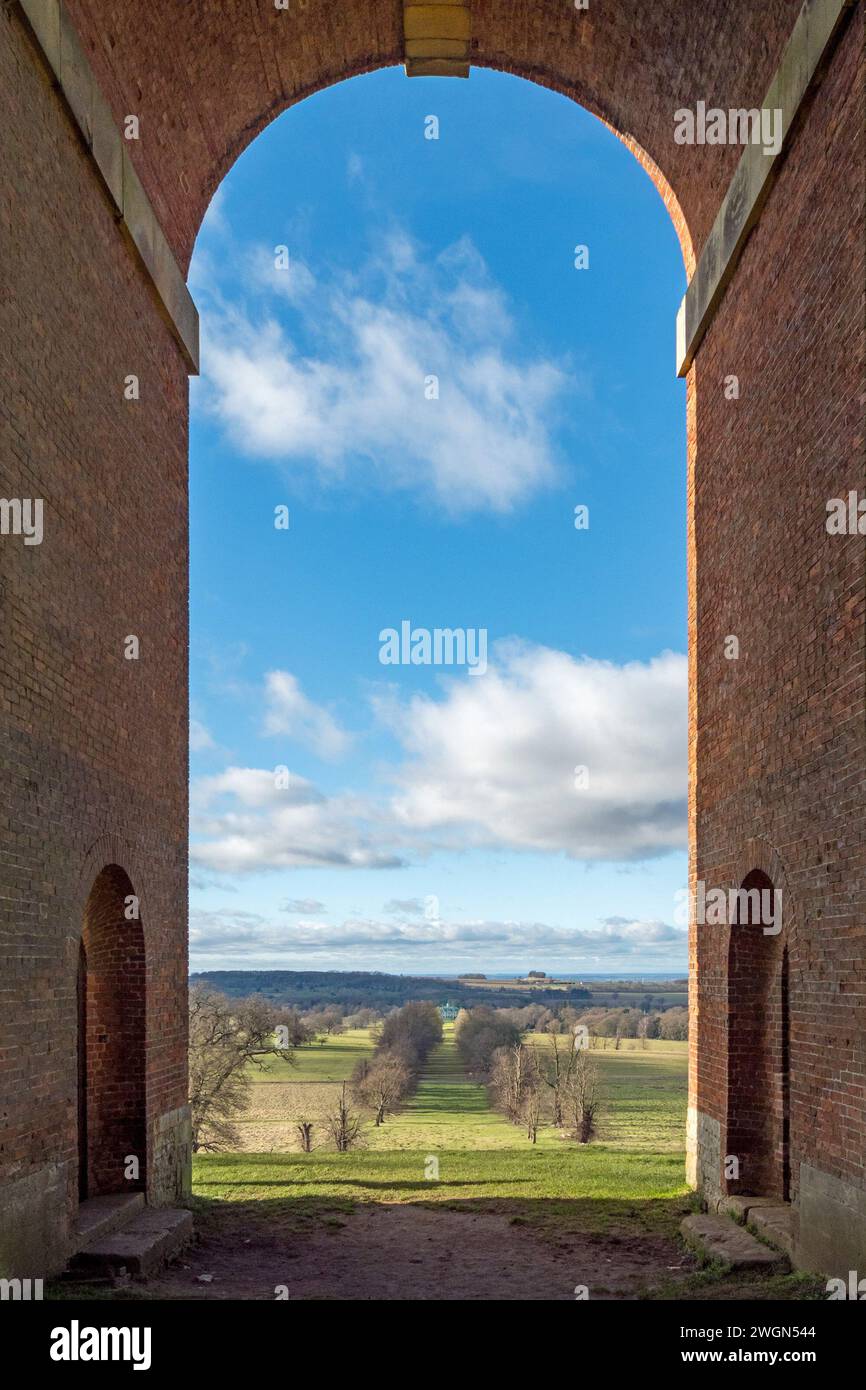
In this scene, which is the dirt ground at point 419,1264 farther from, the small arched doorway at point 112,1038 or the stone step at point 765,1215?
the small arched doorway at point 112,1038

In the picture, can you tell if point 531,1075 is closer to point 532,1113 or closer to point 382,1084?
point 382,1084

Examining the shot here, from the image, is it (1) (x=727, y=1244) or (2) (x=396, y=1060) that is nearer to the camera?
(1) (x=727, y=1244)

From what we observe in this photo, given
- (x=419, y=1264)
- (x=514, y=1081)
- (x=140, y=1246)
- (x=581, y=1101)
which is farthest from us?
(x=514, y=1081)

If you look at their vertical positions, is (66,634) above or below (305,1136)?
above

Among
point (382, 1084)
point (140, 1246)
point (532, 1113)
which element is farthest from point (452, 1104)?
point (140, 1246)

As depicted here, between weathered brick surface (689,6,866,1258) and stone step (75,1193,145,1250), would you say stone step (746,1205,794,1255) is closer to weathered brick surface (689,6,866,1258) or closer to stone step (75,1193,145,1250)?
weathered brick surface (689,6,866,1258)

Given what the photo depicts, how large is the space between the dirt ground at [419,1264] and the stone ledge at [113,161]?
8223 millimetres

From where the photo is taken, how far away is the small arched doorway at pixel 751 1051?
9.34 metres

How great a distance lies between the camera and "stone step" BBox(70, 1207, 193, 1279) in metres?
7.52

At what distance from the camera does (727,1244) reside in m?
8.30

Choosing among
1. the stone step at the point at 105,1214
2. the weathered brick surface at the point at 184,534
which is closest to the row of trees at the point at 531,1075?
the weathered brick surface at the point at 184,534

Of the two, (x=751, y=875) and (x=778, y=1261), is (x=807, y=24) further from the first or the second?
(x=778, y=1261)

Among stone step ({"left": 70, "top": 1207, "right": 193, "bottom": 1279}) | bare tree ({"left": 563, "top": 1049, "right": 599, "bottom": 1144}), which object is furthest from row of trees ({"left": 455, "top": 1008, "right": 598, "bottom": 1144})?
stone step ({"left": 70, "top": 1207, "right": 193, "bottom": 1279})

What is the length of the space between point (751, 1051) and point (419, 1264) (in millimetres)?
3307
